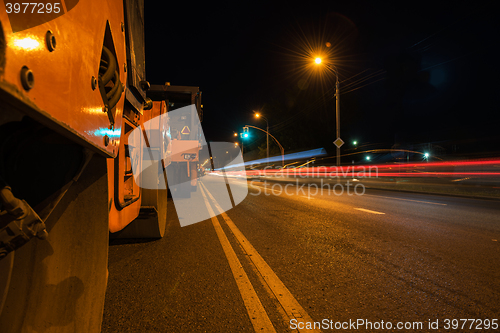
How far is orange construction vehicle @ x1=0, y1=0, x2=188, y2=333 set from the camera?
3.14 feet

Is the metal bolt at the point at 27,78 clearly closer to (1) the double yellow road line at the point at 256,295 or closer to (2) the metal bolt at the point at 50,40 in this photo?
(2) the metal bolt at the point at 50,40

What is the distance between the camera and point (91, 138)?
1.41 metres

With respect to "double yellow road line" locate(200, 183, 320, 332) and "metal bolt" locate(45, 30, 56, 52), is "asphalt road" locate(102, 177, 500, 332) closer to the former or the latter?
"double yellow road line" locate(200, 183, 320, 332)

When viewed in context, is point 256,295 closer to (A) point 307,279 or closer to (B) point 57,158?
(A) point 307,279

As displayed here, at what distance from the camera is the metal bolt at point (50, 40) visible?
3.43 ft

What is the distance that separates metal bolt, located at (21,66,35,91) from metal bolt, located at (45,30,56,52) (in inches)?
7.8

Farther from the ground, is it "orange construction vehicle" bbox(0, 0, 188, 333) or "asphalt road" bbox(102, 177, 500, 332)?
"orange construction vehicle" bbox(0, 0, 188, 333)

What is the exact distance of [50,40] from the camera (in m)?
1.06

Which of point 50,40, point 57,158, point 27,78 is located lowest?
point 57,158

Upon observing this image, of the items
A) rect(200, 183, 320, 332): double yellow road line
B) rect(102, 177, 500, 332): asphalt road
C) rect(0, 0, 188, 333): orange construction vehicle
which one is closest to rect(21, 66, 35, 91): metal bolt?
rect(0, 0, 188, 333): orange construction vehicle

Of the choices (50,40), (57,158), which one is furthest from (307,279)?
(50,40)

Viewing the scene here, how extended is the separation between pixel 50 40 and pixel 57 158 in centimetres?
80

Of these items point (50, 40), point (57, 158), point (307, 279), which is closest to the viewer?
point (50, 40)

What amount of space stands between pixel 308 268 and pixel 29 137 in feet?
10.7
